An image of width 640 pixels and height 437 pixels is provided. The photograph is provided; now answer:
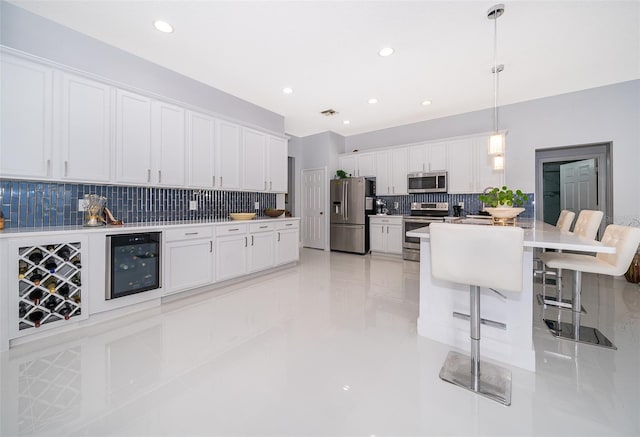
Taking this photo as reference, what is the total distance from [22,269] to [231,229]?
1.93 metres

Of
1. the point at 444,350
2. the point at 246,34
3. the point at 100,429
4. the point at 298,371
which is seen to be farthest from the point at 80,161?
the point at 444,350

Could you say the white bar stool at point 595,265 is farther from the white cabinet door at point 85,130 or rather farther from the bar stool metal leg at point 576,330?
the white cabinet door at point 85,130

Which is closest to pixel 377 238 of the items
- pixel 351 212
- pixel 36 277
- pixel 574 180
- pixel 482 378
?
pixel 351 212

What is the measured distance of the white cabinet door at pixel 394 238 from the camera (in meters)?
5.43

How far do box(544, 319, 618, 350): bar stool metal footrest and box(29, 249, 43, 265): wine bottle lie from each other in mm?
4279

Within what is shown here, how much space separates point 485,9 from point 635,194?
12.4 ft

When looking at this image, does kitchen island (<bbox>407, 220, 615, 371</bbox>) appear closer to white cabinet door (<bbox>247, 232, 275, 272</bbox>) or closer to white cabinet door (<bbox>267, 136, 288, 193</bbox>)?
white cabinet door (<bbox>247, 232, 275, 272</bbox>)

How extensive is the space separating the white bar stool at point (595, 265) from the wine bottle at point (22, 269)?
432cm

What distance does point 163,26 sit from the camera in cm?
263

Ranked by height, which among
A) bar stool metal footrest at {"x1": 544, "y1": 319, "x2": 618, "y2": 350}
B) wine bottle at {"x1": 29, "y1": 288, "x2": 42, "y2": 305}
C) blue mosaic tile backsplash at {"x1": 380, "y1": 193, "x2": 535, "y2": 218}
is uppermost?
blue mosaic tile backsplash at {"x1": 380, "y1": 193, "x2": 535, "y2": 218}

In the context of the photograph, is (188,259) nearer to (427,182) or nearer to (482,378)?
(482,378)

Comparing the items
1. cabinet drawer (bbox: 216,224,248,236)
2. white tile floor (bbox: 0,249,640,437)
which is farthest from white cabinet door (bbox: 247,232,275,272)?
white tile floor (bbox: 0,249,640,437)

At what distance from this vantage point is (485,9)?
93.6 inches

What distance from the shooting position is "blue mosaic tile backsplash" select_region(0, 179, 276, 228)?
246 centimetres
